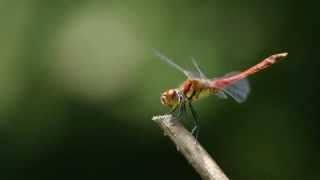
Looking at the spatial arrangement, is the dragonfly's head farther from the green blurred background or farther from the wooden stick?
the green blurred background

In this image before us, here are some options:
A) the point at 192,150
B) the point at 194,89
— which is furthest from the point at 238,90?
the point at 192,150

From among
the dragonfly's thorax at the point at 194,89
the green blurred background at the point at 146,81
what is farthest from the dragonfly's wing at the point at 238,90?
the green blurred background at the point at 146,81

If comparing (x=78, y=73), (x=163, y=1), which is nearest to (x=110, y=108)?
(x=78, y=73)

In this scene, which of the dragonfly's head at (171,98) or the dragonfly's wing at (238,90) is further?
the dragonfly's wing at (238,90)

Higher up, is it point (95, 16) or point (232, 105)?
point (95, 16)

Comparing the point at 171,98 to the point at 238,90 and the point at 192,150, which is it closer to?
the point at 238,90

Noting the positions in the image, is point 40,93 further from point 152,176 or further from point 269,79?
point 269,79

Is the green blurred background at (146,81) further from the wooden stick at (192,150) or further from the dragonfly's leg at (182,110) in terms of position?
the wooden stick at (192,150)
